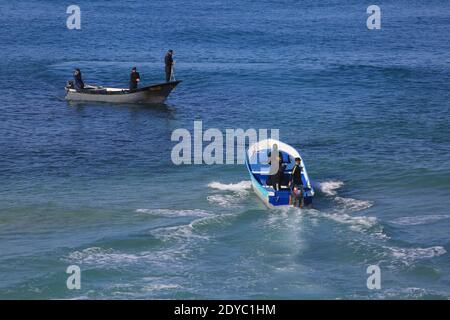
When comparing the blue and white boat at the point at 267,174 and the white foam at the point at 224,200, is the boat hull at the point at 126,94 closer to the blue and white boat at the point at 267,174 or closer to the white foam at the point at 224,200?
the blue and white boat at the point at 267,174

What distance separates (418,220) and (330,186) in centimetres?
415

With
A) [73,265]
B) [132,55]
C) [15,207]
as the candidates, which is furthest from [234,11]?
[73,265]

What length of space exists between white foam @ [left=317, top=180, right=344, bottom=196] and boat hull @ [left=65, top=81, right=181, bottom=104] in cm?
1410

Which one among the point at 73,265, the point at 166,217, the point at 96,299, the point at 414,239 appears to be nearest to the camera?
the point at 96,299

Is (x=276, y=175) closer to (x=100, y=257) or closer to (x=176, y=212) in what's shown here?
(x=176, y=212)

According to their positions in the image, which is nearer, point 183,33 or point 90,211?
point 90,211

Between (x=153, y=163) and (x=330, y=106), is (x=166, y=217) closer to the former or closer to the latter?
(x=153, y=163)

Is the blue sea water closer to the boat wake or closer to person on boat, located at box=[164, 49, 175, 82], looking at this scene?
the boat wake

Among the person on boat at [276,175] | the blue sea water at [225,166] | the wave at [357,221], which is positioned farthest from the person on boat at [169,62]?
the wave at [357,221]

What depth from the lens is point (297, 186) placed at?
30.1m

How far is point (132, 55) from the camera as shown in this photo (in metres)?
58.7

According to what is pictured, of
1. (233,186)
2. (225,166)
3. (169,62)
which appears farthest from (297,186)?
(169,62)

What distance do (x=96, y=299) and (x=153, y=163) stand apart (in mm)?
13098

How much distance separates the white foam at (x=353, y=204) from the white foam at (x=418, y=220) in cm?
146
